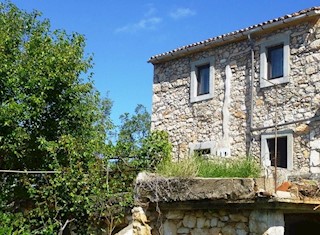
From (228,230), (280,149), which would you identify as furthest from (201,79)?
(228,230)

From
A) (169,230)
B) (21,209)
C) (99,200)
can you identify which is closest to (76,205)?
(99,200)

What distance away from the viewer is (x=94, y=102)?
11.0 meters

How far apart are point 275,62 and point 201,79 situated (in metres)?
2.44


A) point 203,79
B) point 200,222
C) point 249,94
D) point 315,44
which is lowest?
point 200,222

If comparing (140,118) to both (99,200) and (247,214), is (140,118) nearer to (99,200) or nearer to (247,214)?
(99,200)

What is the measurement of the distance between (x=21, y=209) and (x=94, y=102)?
2666 millimetres

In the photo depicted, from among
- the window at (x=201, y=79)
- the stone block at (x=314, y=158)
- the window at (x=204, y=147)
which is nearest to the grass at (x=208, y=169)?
the stone block at (x=314, y=158)

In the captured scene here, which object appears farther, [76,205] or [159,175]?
[76,205]

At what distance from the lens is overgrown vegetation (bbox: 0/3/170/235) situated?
9.43m

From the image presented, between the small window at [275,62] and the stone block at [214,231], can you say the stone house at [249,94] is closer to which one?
the small window at [275,62]

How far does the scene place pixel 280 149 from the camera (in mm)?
12602

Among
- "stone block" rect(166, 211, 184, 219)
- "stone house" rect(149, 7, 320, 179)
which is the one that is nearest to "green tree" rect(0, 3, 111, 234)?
"stone house" rect(149, 7, 320, 179)

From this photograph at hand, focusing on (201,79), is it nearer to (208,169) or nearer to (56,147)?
(56,147)

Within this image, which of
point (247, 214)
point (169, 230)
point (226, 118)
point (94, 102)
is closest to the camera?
point (247, 214)
